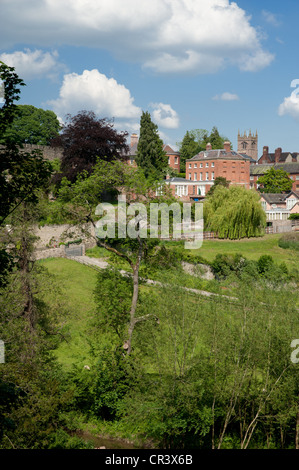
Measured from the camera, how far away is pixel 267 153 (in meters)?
115

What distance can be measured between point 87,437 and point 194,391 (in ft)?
17.2

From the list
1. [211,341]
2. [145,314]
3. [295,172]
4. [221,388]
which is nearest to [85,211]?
[145,314]

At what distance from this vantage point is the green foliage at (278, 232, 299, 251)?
4269 centimetres

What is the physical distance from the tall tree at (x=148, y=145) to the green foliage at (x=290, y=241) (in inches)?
844

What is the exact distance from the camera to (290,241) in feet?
144

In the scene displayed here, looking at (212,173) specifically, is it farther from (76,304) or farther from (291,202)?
(76,304)

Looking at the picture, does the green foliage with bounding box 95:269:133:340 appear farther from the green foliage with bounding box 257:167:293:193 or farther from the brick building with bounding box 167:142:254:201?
the green foliage with bounding box 257:167:293:193

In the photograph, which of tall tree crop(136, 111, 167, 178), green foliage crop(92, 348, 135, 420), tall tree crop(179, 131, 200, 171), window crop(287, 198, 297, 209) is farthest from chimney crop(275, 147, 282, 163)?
green foliage crop(92, 348, 135, 420)

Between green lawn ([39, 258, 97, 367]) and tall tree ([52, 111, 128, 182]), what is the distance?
40.9ft

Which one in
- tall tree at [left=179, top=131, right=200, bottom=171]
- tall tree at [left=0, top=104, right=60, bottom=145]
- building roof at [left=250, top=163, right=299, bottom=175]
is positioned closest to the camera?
tall tree at [left=0, top=104, right=60, bottom=145]

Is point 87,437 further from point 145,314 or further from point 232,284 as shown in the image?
point 232,284

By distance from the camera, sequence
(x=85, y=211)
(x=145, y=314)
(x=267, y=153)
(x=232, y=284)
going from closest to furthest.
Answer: (x=145, y=314) → (x=85, y=211) → (x=232, y=284) → (x=267, y=153)

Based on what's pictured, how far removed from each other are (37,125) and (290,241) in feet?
127

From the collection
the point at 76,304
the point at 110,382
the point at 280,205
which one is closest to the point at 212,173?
the point at 280,205
